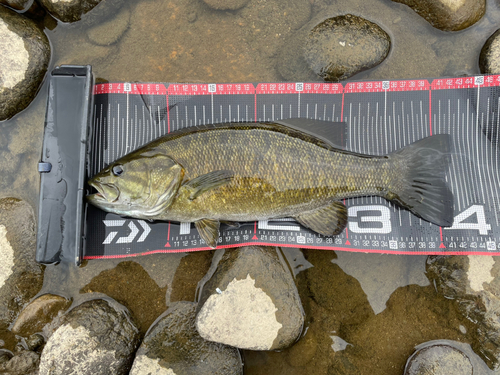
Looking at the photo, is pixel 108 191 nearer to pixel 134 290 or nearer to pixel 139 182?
pixel 139 182

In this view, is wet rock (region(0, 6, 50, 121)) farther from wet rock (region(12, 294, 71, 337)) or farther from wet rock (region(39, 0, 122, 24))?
wet rock (region(12, 294, 71, 337))

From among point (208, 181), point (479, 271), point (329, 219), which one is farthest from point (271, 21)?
point (479, 271)

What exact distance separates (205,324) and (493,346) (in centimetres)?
331

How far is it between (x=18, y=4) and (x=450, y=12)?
17.6 ft

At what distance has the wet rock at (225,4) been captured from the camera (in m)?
3.97

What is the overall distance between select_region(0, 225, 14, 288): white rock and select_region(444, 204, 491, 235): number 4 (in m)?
5.20

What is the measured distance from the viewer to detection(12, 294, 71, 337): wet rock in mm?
3635

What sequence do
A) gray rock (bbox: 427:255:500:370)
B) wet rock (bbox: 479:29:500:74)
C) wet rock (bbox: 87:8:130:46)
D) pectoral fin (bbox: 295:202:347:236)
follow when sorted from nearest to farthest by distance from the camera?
1. gray rock (bbox: 427:255:500:370)
2. pectoral fin (bbox: 295:202:347:236)
3. wet rock (bbox: 479:29:500:74)
4. wet rock (bbox: 87:8:130:46)

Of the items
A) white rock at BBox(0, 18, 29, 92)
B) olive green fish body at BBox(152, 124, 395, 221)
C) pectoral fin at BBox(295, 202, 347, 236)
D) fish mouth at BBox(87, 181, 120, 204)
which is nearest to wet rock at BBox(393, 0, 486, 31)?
olive green fish body at BBox(152, 124, 395, 221)

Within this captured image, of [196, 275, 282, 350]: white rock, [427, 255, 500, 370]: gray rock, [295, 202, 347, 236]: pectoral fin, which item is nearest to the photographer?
[196, 275, 282, 350]: white rock

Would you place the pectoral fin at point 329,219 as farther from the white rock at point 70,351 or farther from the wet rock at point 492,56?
the white rock at point 70,351

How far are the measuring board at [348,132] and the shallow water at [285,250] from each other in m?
0.27

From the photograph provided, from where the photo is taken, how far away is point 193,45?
4.01 meters

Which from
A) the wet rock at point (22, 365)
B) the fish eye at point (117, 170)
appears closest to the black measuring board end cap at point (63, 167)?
the fish eye at point (117, 170)
